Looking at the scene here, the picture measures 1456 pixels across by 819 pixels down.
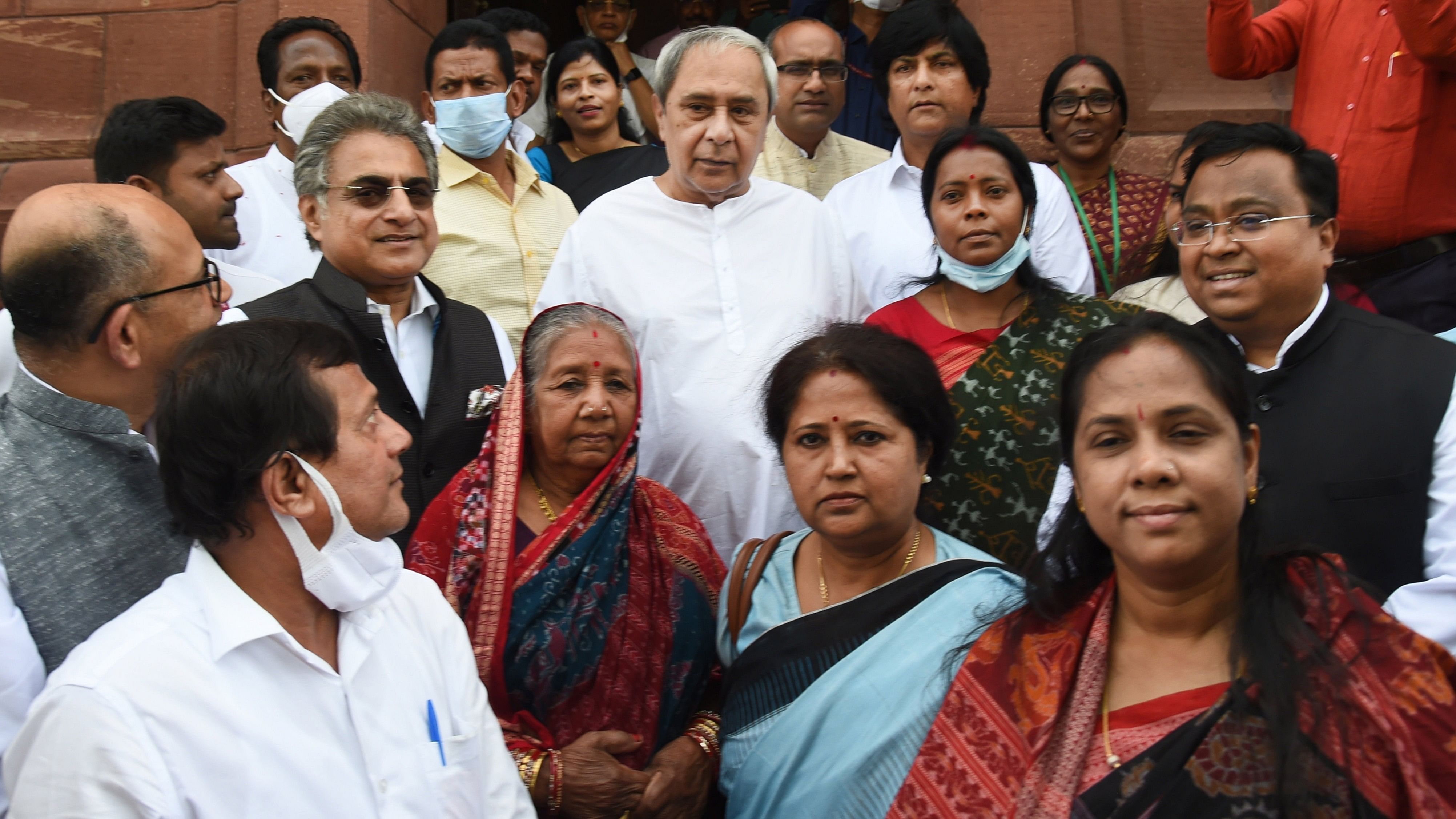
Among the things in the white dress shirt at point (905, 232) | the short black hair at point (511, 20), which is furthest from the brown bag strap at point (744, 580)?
the short black hair at point (511, 20)

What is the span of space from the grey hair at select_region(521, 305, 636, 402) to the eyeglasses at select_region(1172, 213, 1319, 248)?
1.49 m

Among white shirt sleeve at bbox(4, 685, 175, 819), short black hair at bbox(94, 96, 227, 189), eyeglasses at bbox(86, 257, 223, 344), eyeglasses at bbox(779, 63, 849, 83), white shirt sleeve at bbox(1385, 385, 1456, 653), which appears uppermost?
eyeglasses at bbox(779, 63, 849, 83)

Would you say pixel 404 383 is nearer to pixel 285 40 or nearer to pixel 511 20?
pixel 285 40

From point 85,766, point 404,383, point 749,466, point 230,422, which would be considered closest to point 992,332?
point 749,466

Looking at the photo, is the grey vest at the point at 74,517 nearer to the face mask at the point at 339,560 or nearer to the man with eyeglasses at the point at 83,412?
the man with eyeglasses at the point at 83,412

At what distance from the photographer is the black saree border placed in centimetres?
274

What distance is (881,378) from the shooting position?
2.95 meters

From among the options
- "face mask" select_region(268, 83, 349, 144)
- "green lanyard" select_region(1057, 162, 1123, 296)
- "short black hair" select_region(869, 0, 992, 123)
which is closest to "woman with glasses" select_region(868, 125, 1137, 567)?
"green lanyard" select_region(1057, 162, 1123, 296)

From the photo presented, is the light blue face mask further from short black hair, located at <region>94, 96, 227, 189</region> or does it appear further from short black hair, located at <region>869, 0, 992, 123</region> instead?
short black hair, located at <region>869, 0, 992, 123</region>

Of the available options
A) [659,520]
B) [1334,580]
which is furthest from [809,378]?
[1334,580]

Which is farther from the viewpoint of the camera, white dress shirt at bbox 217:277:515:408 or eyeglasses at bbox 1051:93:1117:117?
eyeglasses at bbox 1051:93:1117:117

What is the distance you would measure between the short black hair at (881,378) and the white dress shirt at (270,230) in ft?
7.21

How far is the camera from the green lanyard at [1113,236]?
4512 mm

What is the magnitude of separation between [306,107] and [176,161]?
842mm
